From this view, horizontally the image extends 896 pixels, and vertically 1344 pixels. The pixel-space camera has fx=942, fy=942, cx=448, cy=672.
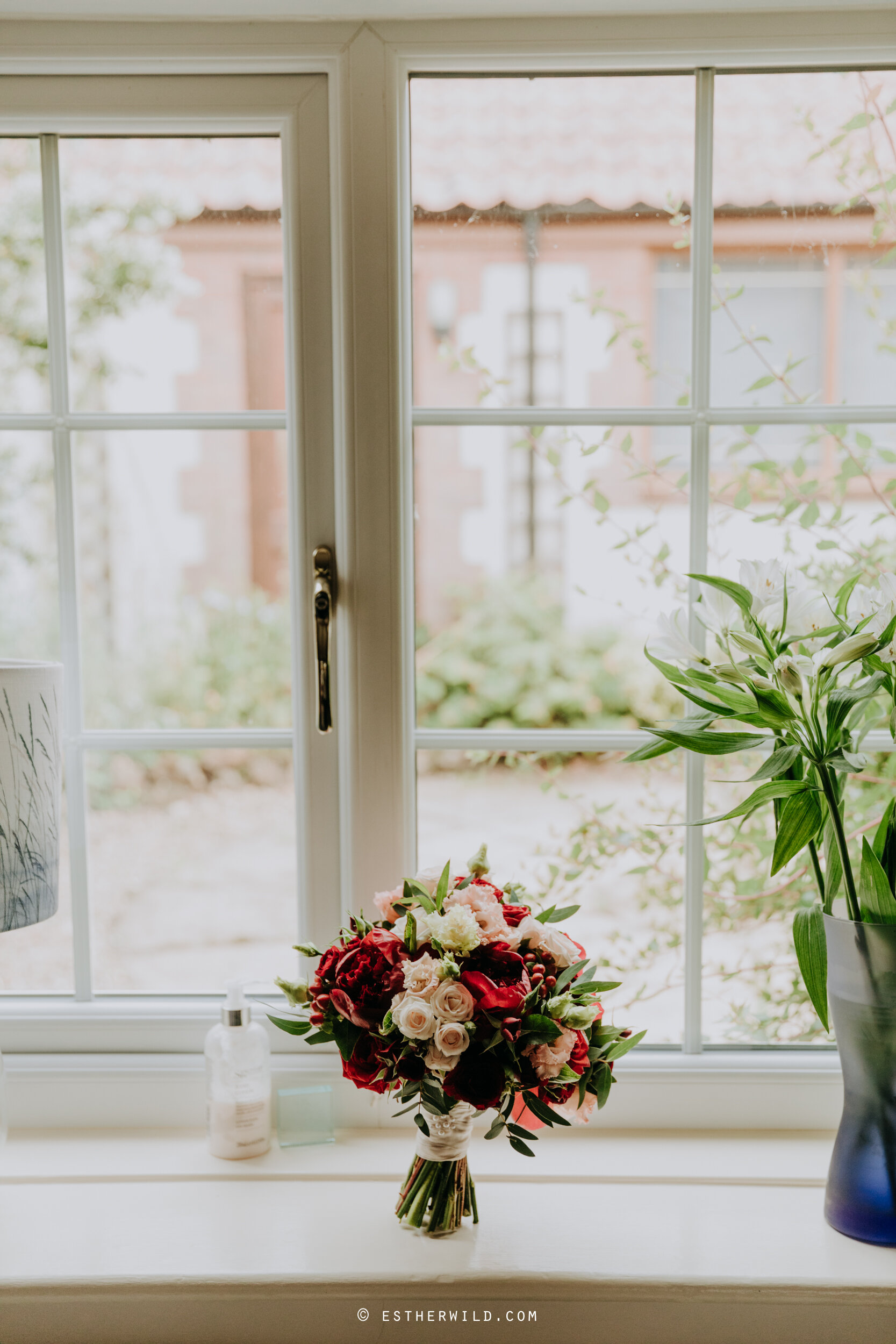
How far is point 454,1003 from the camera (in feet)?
2.73

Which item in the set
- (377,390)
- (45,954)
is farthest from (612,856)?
(45,954)

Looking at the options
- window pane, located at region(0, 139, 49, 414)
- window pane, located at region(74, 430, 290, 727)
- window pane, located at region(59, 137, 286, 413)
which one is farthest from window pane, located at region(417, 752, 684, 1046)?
window pane, located at region(0, 139, 49, 414)

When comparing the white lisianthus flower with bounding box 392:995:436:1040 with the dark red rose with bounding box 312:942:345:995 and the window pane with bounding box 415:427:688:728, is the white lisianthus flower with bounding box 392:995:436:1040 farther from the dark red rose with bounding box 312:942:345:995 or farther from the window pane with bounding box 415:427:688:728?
the window pane with bounding box 415:427:688:728

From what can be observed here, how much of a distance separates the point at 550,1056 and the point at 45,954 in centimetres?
81

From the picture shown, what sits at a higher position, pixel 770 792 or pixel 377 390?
pixel 377 390

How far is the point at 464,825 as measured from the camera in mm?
1482

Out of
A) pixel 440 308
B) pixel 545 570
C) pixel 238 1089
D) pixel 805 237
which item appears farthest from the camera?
pixel 440 308

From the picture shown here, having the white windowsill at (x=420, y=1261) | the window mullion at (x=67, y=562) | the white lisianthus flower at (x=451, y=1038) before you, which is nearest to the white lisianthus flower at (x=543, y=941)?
the white lisianthus flower at (x=451, y=1038)

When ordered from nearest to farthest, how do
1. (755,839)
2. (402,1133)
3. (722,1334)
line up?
(722,1334) → (402,1133) → (755,839)

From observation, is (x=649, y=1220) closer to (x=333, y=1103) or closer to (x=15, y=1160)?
(x=333, y=1103)

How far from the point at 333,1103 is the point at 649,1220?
1.32 feet

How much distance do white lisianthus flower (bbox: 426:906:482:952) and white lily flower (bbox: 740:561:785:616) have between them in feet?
1.32

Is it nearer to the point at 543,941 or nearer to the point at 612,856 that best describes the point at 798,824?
the point at 543,941

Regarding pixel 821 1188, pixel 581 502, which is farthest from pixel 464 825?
pixel 821 1188
